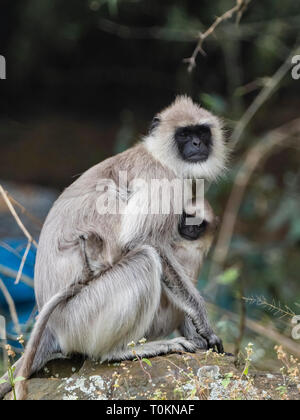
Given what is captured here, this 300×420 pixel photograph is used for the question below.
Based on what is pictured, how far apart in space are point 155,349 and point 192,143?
4.80ft

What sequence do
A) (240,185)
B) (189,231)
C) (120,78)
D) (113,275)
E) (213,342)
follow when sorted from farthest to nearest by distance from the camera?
(120,78), (240,185), (189,231), (213,342), (113,275)

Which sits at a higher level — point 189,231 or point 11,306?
point 189,231

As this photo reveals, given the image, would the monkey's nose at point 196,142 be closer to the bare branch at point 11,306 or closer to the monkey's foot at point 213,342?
the monkey's foot at point 213,342

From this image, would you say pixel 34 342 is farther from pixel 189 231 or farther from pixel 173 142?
pixel 173 142

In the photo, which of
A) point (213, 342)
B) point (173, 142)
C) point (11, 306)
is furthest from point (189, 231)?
point (11, 306)

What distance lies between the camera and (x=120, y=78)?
44.2ft

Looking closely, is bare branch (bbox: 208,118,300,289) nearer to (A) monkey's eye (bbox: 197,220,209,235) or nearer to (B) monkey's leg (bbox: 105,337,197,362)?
(A) monkey's eye (bbox: 197,220,209,235)

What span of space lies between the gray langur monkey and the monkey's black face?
149 mm

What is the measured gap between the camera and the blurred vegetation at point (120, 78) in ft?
31.1

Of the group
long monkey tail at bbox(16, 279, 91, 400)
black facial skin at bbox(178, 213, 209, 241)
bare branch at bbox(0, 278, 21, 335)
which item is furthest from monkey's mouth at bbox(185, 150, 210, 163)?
bare branch at bbox(0, 278, 21, 335)

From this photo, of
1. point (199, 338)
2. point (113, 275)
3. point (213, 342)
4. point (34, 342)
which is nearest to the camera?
point (34, 342)

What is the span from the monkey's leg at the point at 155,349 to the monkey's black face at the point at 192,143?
1250mm

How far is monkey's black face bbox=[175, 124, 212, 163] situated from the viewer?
473cm

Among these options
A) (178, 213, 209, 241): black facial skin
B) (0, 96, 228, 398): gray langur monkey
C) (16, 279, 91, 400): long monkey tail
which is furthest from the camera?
(178, 213, 209, 241): black facial skin
